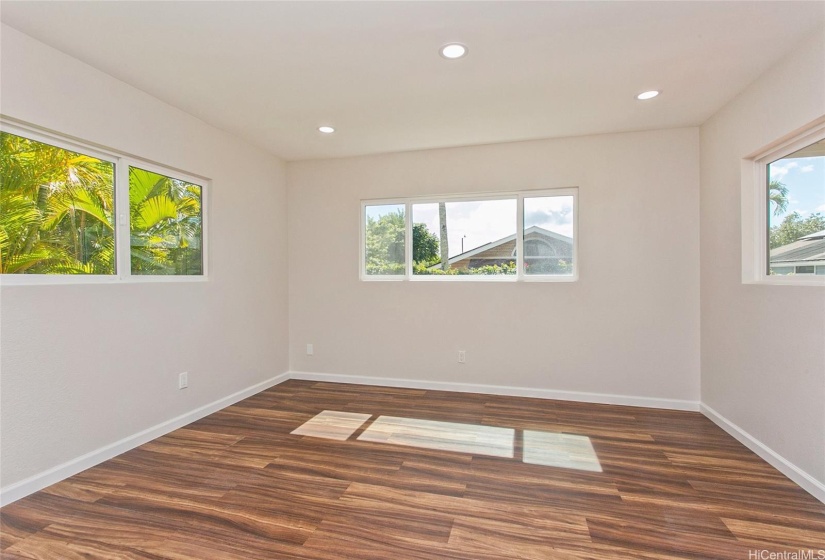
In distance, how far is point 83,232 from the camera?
256cm

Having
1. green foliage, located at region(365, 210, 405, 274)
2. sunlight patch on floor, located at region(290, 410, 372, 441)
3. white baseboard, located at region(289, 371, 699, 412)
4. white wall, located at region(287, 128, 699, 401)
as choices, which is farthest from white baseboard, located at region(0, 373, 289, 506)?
green foliage, located at region(365, 210, 405, 274)

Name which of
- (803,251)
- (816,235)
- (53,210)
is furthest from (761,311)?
(53,210)

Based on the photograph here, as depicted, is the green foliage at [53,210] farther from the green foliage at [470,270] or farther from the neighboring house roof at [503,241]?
the neighboring house roof at [503,241]

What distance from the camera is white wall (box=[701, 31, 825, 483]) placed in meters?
2.19

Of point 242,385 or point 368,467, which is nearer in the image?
point 368,467

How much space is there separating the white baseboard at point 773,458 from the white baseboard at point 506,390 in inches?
Answer: 14.0

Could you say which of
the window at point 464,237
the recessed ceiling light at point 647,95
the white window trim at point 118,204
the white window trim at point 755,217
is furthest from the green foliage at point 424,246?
the white window trim at point 755,217

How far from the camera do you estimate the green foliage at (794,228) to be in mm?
2381

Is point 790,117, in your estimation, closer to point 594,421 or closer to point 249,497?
point 594,421

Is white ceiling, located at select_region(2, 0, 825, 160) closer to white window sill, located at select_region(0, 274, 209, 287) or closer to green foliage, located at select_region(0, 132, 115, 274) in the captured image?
green foliage, located at select_region(0, 132, 115, 274)

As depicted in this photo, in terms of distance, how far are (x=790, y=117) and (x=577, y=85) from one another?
4.04ft

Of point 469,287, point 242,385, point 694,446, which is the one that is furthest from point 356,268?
point 694,446

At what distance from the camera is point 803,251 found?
2.45m

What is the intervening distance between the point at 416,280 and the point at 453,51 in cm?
242
